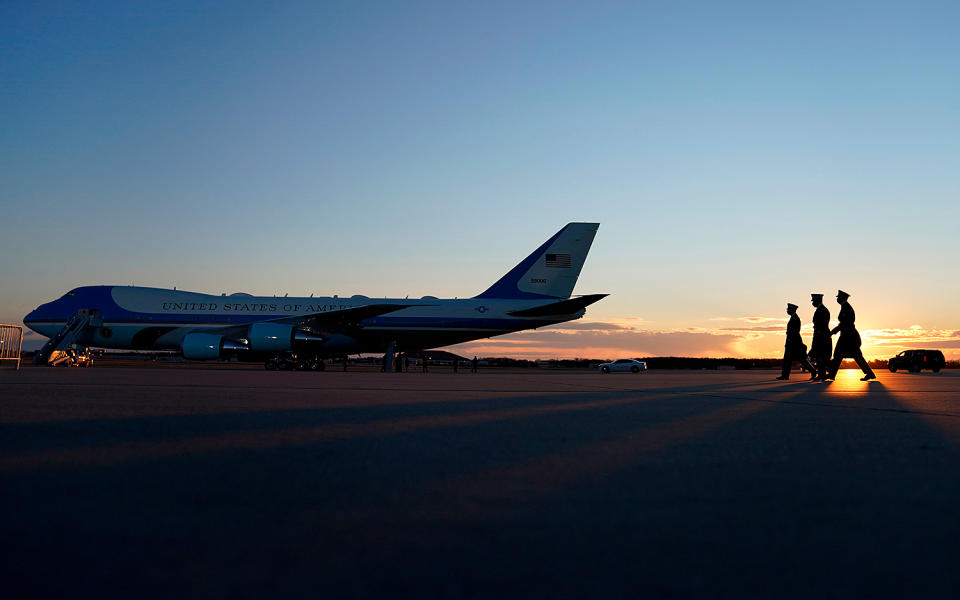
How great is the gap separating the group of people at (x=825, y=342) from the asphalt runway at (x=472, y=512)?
8.89 metres

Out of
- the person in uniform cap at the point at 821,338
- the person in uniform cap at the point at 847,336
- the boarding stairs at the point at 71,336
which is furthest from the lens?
the boarding stairs at the point at 71,336

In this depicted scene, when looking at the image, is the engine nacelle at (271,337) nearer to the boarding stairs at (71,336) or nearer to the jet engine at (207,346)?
the jet engine at (207,346)

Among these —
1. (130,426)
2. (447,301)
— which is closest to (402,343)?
(447,301)

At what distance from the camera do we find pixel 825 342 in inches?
507

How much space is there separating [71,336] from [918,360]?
114 feet

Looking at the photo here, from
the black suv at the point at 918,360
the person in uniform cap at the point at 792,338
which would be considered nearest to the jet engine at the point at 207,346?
the person in uniform cap at the point at 792,338

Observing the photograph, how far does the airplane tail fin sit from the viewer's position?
26719mm

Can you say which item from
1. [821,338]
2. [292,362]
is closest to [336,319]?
[292,362]

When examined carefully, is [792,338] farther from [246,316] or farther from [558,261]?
[246,316]

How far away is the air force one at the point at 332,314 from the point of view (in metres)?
25.1

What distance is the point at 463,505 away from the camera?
6.57ft

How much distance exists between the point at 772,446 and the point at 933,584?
2.19m

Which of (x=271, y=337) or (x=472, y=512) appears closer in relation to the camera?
(x=472, y=512)

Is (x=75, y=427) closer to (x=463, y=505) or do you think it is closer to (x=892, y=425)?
(x=463, y=505)
